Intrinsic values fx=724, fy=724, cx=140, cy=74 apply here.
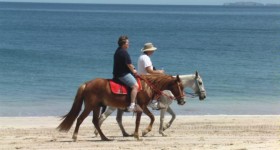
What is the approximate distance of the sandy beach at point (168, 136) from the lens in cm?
1323

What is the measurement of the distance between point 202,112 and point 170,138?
777 cm

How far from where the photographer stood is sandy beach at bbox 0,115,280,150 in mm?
13227

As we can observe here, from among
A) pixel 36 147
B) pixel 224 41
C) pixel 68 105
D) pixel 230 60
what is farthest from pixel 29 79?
pixel 224 41

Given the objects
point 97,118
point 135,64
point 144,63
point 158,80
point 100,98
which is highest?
point 144,63

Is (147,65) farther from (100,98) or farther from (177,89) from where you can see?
(100,98)

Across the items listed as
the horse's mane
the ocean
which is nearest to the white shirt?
the horse's mane

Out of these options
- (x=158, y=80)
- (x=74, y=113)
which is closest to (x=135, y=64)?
(x=158, y=80)

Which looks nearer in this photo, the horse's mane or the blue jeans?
the blue jeans

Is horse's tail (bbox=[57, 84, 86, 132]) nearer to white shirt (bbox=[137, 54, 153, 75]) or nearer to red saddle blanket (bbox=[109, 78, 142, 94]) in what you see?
red saddle blanket (bbox=[109, 78, 142, 94])

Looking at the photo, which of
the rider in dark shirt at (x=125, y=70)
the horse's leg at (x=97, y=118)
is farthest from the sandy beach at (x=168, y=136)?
the rider in dark shirt at (x=125, y=70)

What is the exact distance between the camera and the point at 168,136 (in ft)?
49.8

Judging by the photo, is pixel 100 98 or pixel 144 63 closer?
pixel 100 98

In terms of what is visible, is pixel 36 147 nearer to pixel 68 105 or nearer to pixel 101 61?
pixel 68 105

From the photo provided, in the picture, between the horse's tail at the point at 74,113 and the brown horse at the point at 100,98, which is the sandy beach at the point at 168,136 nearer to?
the horse's tail at the point at 74,113
